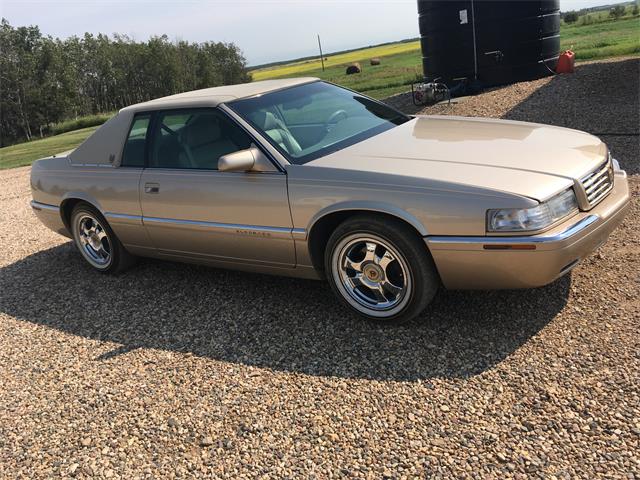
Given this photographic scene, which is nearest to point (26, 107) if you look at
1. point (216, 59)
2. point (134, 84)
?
point (134, 84)

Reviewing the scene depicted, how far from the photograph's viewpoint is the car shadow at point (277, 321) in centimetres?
347

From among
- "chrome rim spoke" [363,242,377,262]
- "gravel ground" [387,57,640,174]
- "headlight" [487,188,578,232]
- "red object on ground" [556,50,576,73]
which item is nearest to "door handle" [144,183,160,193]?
"chrome rim spoke" [363,242,377,262]

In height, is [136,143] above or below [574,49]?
above

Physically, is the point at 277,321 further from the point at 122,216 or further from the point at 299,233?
the point at 122,216

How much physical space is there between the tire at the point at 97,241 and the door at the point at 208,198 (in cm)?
67

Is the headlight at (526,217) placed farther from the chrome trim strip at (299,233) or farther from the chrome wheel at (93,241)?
the chrome wheel at (93,241)

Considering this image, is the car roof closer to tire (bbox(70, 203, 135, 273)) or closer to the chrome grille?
tire (bbox(70, 203, 135, 273))

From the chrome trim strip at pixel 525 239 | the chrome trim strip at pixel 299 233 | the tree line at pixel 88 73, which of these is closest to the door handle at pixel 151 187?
the chrome trim strip at pixel 299 233

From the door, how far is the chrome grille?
1883 mm

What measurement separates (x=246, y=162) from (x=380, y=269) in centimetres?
116

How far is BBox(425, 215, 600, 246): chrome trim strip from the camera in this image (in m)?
3.15

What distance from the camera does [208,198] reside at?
431 centimetres

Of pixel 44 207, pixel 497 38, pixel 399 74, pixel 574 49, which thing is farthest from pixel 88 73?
pixel 44 207

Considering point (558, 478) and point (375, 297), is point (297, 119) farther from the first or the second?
point (558, 478)
